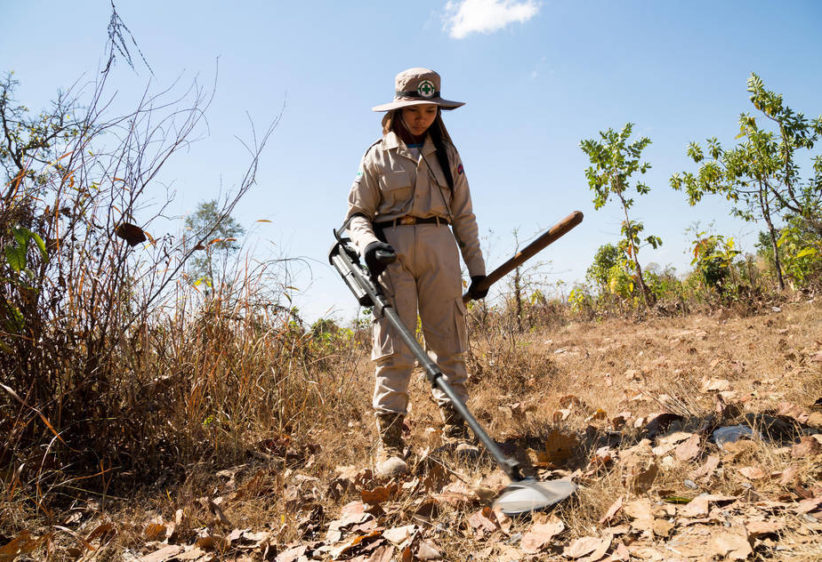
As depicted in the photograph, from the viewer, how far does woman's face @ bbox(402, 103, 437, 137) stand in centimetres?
273

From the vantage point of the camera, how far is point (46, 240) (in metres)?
2.46

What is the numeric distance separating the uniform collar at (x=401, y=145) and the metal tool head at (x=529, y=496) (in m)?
1.78

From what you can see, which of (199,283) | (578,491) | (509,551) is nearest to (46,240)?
(199,283)

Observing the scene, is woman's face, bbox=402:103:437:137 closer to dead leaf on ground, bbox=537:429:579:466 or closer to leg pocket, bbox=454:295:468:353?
leg pocket, bbox=454:295:468:353

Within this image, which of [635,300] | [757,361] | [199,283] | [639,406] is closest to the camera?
[639,406]

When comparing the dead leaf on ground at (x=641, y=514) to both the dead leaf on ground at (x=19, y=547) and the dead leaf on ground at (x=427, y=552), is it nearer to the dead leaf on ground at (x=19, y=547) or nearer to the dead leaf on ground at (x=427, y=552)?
the dead leaf on ground at (x=427, y=552)

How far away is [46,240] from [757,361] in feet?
15.1

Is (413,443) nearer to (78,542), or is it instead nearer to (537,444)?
(537,444)

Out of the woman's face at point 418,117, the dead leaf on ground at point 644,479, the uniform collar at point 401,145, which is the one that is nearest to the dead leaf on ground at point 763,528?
the dead leaf on ground at point 644,479

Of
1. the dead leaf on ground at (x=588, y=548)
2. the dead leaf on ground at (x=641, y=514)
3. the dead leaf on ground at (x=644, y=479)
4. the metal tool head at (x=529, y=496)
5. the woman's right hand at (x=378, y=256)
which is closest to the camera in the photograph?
the dead leaf on ground at (x=588, y=548)

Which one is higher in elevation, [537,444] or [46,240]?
[46,240]

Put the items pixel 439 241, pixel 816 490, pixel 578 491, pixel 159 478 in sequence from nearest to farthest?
pixel 816 490 < pixel 578 491 < pixel 159 478 < pixel 439 241

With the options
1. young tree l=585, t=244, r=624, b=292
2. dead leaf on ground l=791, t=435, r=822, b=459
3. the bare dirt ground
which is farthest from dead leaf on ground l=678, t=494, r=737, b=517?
young tree l=585, t=244, r=624, b=292

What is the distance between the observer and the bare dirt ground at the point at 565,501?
60.7 inches
